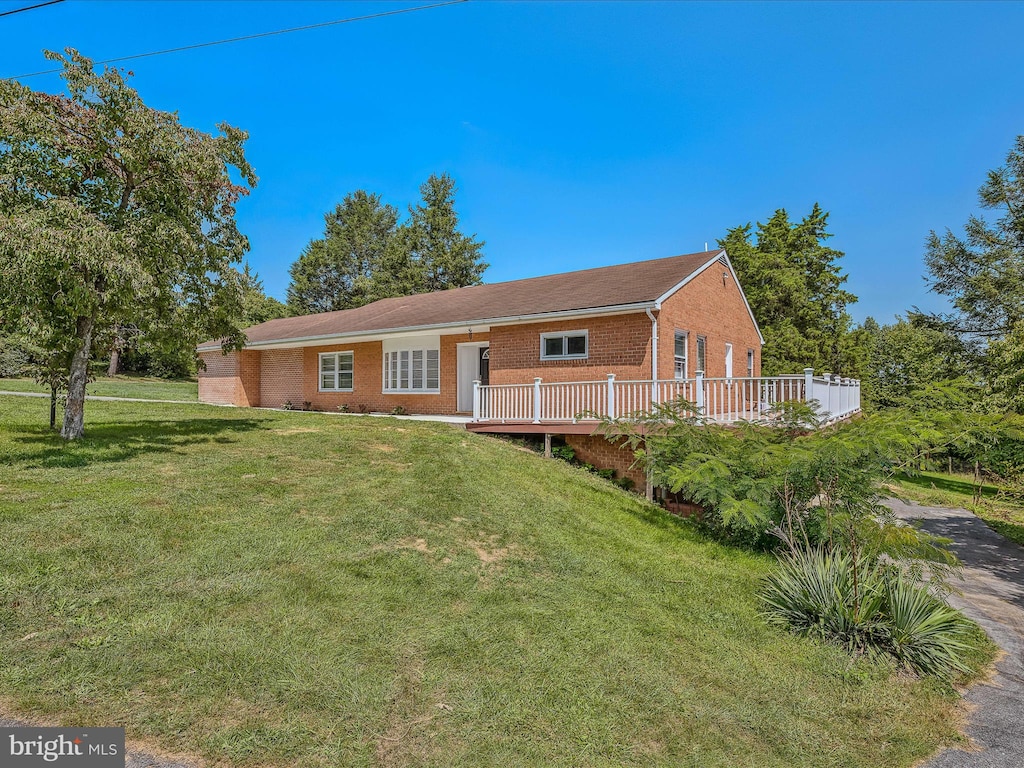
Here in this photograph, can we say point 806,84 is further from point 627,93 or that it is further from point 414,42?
point 414,42

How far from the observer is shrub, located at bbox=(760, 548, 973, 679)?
4.87 m

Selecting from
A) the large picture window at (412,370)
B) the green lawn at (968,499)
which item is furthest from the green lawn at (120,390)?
the green lawn at (968,499)

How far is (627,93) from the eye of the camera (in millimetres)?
16875

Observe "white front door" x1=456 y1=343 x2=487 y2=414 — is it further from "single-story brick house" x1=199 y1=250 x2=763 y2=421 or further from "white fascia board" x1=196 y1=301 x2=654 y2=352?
"white fascia board" x1=196 y1=301 x2=654 y2=352

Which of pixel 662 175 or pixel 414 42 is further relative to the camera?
pixel 662 175

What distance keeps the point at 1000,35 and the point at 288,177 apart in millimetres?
32956

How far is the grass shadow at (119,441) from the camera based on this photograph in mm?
7812

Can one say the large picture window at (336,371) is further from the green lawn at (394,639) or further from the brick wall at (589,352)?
the green lawn at (394,639)

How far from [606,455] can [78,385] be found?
1051cm

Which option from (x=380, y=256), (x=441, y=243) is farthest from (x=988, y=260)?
(x=380, y=256)

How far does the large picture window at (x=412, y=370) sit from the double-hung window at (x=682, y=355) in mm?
7782

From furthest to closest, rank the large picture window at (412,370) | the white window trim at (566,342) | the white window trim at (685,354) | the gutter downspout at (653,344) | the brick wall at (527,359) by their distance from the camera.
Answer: the large picture window at (412,370), the white window trim at (685,354), the white window trim at (566,342), the brick wall at (527,359), the gutter downspout at (653,344)

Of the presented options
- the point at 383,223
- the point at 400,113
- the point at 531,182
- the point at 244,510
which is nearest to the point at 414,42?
the point at 400,113

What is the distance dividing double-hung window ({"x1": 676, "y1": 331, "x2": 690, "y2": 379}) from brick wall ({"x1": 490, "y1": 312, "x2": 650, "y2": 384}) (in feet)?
6.05
